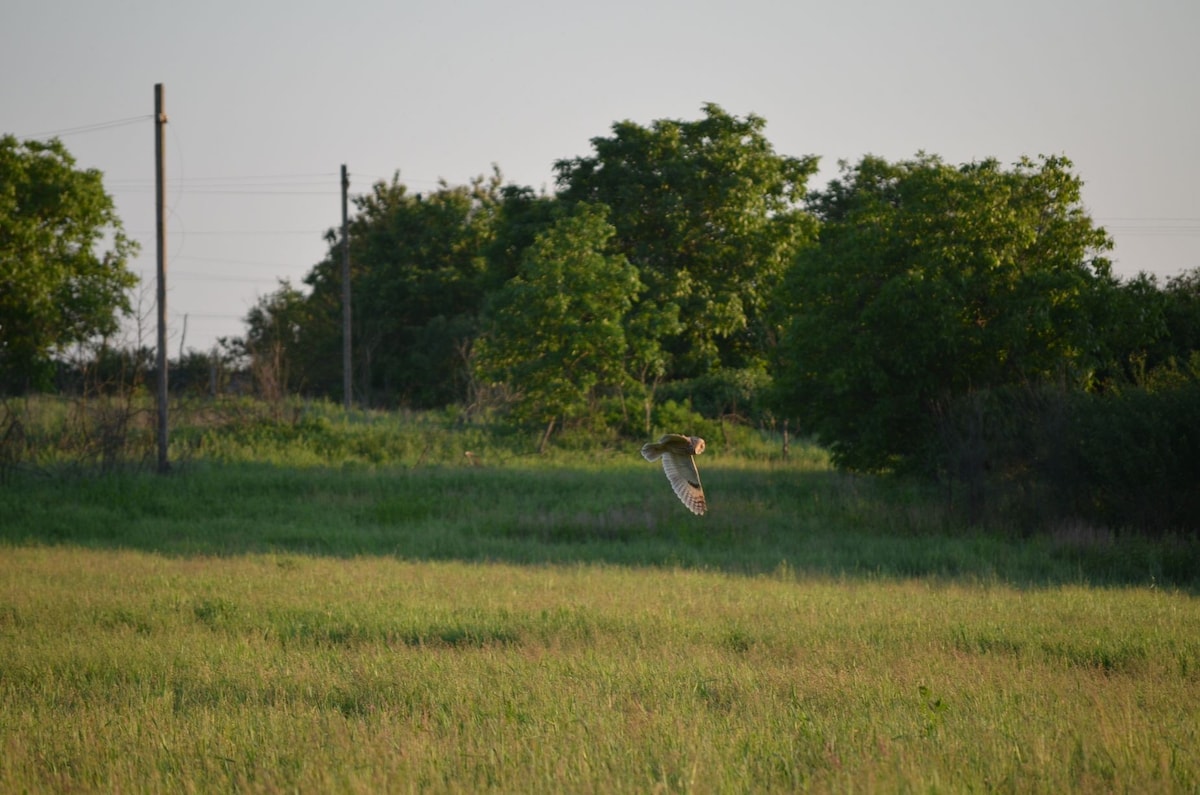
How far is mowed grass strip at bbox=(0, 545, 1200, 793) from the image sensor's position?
6148mm

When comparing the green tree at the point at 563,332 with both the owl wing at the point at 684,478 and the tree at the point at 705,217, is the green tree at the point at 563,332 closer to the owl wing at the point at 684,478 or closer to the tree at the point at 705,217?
the tree at the point at 705,217

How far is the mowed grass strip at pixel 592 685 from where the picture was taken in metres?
6.15

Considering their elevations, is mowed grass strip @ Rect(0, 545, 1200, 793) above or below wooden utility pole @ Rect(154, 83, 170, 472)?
below

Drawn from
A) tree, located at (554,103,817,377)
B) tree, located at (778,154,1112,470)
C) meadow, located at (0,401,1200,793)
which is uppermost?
tree, located at (554,103,817,377)

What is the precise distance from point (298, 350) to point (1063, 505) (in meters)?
38.5

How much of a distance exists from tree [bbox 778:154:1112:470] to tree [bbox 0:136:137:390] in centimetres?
2079

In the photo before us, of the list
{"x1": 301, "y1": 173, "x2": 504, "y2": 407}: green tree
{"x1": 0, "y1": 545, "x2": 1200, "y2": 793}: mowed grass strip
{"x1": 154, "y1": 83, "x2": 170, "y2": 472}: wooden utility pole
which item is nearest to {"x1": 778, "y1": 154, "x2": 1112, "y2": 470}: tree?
{"x1": 0, "y1": 545, "x2": 1200, "y2": 793}: mowed grass strip

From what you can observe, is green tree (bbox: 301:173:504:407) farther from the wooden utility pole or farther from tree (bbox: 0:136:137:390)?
the wooden utility pole

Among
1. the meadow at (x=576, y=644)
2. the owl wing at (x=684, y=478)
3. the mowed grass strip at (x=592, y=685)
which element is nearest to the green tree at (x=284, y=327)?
the meadow at (x=576, y=644)

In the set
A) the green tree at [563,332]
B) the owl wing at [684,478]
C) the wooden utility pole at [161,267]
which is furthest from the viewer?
the green tree at [563,332]

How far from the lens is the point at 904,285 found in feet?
66.1

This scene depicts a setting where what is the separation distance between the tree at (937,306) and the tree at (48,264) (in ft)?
68.2

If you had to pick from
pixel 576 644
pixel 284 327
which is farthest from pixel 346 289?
pixel 576 644

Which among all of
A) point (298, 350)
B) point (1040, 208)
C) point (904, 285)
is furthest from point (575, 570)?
point (298, 350)
